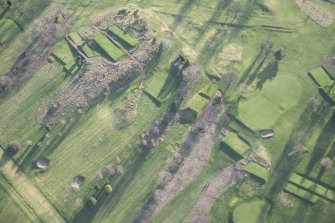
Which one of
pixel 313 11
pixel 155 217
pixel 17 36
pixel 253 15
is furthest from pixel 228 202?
pixel 17 36

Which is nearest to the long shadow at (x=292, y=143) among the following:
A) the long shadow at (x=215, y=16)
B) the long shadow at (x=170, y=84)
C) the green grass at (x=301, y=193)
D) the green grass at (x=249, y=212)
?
the green grass at (x=301, y=193)

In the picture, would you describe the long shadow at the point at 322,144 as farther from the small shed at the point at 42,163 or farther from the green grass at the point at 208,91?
the small shed at the point at 42,163

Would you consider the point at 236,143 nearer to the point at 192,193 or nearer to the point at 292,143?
the point at 292,143

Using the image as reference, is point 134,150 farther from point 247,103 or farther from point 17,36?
point 17,36

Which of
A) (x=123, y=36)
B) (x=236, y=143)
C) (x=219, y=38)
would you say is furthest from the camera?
(x=219, y=38)

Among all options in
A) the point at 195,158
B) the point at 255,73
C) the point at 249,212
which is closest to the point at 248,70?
the point at 255,73

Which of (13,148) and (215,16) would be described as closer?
(13,148)
